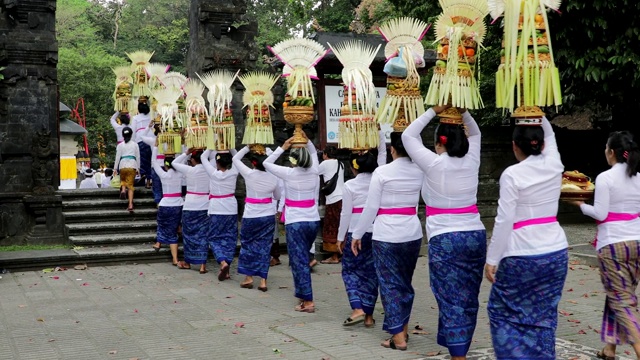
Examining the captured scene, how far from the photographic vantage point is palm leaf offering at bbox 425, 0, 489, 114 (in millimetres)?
4961

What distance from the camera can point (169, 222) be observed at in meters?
10.5

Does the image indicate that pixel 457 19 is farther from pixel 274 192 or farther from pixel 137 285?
pixel 137 285

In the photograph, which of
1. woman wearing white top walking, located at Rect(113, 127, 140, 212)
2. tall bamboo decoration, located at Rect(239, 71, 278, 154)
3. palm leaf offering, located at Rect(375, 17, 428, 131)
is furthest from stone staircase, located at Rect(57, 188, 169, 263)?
palm leaf offering, located at Rect(375, 17, 428, 131)

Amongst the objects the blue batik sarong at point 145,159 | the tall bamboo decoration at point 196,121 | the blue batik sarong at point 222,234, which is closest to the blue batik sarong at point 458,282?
the blue batik sarong at point 222,234

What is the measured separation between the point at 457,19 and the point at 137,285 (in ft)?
19.0

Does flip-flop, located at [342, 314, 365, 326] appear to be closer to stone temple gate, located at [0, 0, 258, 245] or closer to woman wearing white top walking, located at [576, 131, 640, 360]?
woman wearing white top walking, located at [576, 131, 640, 360]

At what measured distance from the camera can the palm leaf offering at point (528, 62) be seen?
4453 millimetres

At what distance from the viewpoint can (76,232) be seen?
11.6m

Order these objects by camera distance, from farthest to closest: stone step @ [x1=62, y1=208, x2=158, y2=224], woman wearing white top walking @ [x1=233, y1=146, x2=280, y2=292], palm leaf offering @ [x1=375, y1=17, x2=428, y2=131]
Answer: stone step @ [x1=62, y1=208, x2=158, y2=224]
woman wearing white top walking @ [x1=233, y1=146, x2=280, y2=292]
palm leaf offering @ [x1=375, y1=17, x2=428, y2=131]

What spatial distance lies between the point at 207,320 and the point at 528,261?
11.9 feet

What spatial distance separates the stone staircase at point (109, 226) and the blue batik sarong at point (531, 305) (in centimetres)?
772

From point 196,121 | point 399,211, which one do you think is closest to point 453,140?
point 399,211

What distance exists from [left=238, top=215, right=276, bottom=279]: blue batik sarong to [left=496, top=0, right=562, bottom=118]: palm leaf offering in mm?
4546

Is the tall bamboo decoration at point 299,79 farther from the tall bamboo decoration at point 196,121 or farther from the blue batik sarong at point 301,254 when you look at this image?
the tall bamboo decoration at point 196,121
